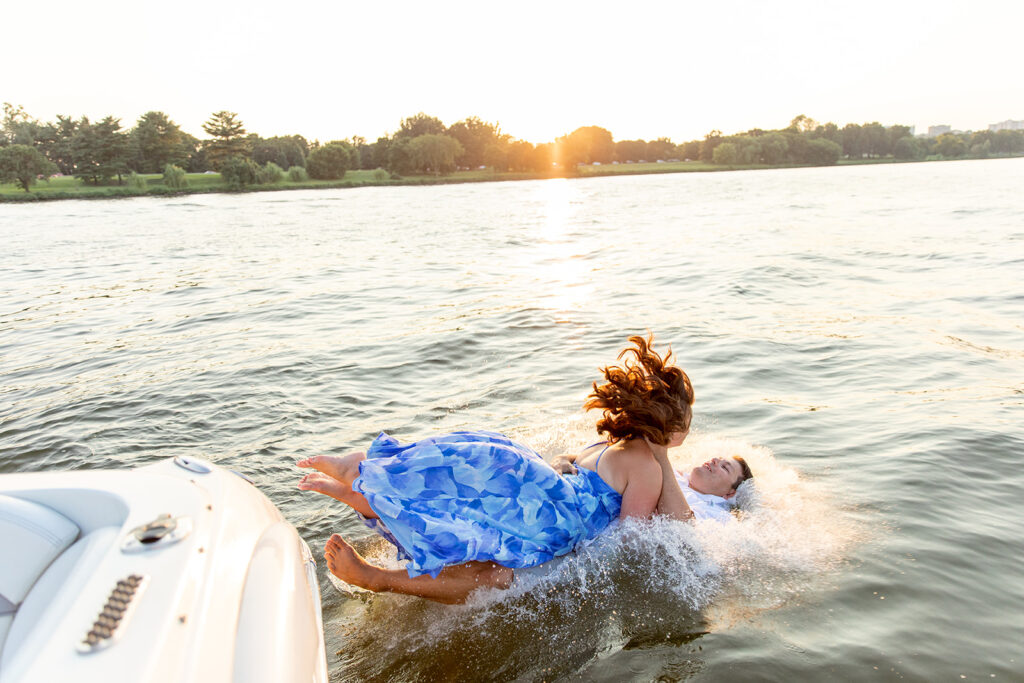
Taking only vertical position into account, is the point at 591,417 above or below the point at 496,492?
below

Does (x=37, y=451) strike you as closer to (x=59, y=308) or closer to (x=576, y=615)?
(x=576, y=615)

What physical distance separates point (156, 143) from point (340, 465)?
92091 mm

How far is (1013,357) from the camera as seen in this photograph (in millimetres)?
8297

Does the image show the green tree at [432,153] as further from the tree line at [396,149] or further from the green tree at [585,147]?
the green tree at [585,147]

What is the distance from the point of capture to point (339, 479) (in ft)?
14.0

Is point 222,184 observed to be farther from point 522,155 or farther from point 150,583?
point 150,583

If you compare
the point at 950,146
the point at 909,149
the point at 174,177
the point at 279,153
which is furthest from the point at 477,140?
the point at 950,146

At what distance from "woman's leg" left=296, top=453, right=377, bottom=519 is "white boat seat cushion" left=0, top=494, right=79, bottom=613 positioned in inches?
57.2

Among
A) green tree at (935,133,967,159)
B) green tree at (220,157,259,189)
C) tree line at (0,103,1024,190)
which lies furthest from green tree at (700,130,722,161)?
green tree at (220,157,259,189)

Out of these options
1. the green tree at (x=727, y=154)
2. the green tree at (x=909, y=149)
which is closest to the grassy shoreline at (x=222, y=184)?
the green tree at (x=727, y=154)

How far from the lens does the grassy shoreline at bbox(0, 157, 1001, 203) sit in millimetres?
63966

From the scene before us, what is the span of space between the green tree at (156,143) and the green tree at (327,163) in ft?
51.3

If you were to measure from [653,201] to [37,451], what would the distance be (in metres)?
38.2

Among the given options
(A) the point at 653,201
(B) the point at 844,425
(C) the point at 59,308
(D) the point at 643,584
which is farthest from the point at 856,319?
(A) the point at 653,201
